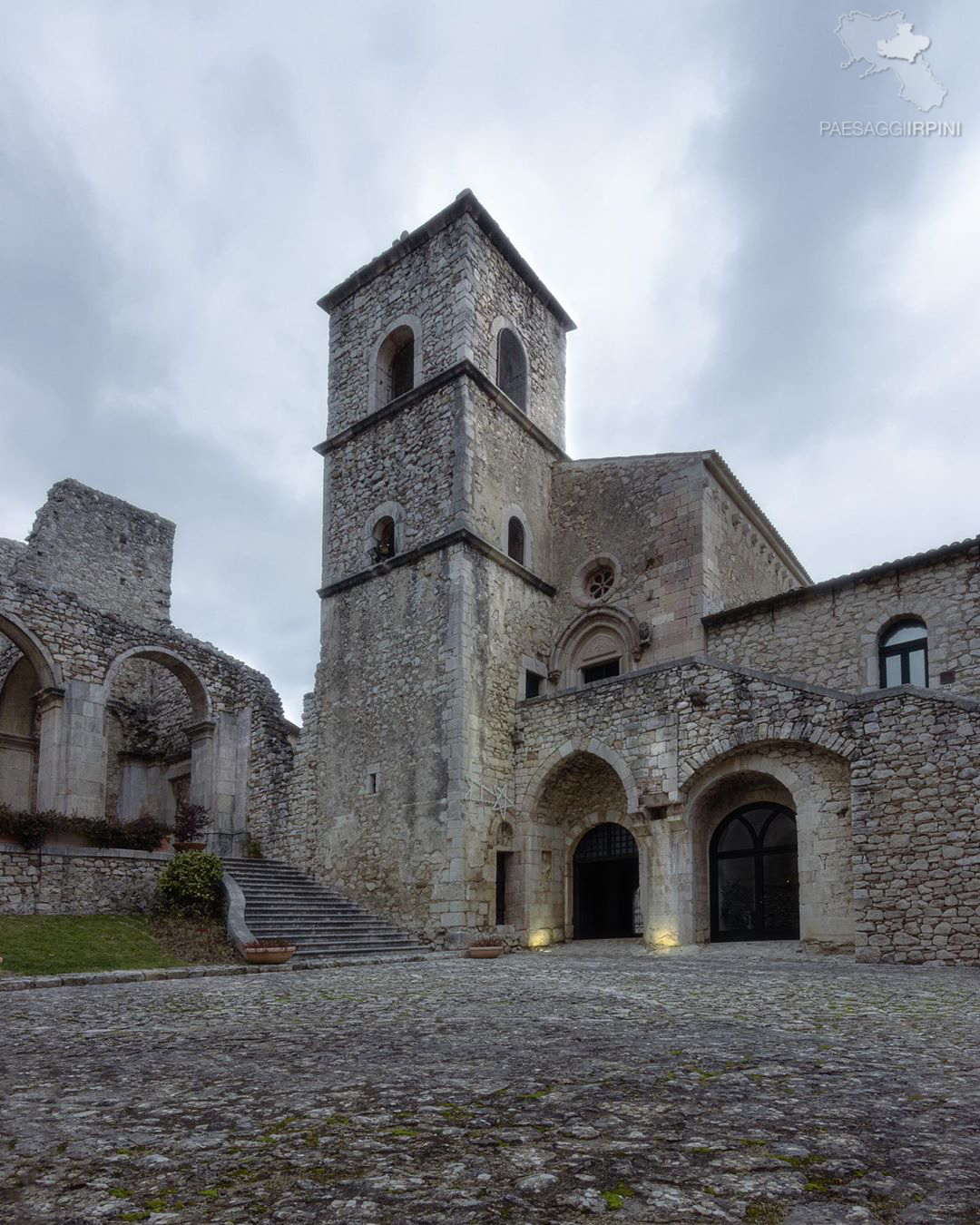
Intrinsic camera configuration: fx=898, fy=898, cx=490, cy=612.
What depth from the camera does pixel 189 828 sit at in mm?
18094

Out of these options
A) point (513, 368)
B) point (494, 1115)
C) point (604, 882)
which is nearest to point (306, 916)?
point (604, 882)

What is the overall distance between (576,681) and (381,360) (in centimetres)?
883

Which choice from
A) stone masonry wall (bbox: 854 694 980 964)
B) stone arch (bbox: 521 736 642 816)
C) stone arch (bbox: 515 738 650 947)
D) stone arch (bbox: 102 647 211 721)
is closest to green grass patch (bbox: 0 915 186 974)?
stone arch (bbox: 102 647 211 721)

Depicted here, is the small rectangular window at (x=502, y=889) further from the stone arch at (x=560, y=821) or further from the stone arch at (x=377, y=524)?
the stone arch at (x=377, y=524)

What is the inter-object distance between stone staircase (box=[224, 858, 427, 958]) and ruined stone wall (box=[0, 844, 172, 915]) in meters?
1.56

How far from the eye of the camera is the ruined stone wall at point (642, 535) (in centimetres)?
1823

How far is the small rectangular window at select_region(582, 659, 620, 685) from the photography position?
19.2m

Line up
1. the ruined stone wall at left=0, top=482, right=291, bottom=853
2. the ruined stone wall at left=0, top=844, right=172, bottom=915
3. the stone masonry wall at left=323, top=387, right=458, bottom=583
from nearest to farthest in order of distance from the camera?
the ruined stone wall at left=0, top=844, right=172, bottom=915
the ruined stone wall at left=0, top=482, right=291, bottom=853
the stone masonry wall at left=323, top=387, right=458, bottom=583

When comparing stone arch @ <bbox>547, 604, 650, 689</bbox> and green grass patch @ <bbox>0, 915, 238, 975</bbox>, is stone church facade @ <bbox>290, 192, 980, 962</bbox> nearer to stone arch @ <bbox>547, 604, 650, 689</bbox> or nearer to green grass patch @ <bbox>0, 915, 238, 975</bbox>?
stone arch @ <bbox>547, 604, 650, 689</bbox>

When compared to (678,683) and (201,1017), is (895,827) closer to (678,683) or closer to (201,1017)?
(678,683)

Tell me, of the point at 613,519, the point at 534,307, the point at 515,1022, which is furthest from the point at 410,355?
the point at 515,1022

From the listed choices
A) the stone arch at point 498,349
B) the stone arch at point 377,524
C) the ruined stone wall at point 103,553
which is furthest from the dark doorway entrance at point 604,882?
the ruined stone wall at point 103,553

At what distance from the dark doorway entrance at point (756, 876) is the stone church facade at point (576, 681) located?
4 centimetres

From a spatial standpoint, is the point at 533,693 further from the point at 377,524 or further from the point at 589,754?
the point at 377,524
